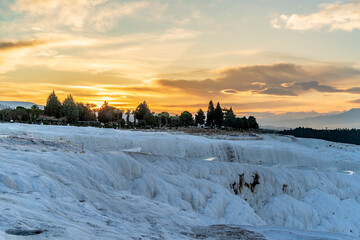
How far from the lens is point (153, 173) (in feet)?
55.2

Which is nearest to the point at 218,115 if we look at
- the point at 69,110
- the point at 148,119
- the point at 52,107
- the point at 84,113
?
the point at 148,119

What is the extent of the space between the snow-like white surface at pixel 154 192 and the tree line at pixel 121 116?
57.2 metres

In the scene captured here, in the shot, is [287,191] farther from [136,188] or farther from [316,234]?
[316,234]

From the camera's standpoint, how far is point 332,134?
442 ft

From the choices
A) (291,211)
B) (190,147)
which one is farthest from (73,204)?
(190,147)

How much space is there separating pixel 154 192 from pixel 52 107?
255 ft

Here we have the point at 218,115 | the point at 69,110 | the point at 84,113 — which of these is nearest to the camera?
the point at 69,110

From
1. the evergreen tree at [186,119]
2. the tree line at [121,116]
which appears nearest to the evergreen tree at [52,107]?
the tree line at [121,116]

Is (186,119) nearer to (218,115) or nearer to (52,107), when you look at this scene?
(218,115)

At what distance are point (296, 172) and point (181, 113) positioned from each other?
98023 mm

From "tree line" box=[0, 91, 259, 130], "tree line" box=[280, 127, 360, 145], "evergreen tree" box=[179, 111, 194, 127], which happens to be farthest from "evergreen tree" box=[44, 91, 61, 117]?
"tree line" box=[280, 127, 360, 145]

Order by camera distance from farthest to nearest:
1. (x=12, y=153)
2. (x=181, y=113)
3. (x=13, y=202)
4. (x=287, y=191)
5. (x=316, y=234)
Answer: (x=181, y=113) → (x=287, y=191) → (x=12, y=153) → (x=316, y=234) → (x=13, y=202)

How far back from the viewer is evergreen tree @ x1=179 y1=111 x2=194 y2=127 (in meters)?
121

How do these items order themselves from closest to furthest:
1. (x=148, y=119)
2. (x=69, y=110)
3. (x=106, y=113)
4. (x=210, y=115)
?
(x=69, y=110) < (x=148, y=119) < (x=106, y=113) < (x=210, y=115)
